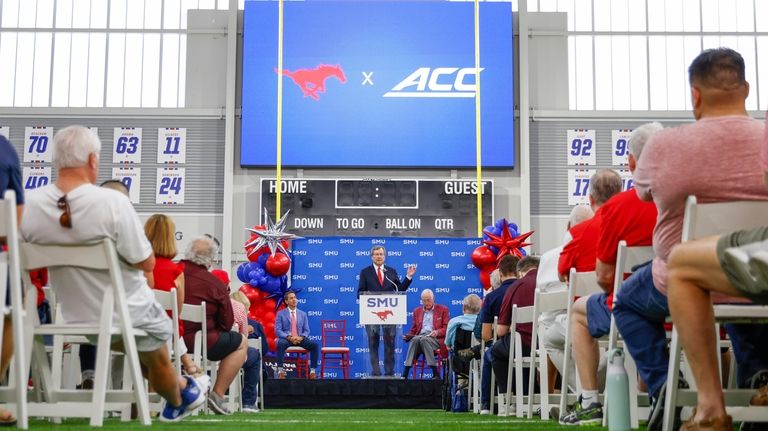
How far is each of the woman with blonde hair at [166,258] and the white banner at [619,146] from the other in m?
11.1

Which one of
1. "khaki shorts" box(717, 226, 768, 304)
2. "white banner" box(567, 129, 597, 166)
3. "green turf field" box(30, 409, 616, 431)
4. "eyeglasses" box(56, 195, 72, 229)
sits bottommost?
"green turf field" box(30, 409, 616, 431)

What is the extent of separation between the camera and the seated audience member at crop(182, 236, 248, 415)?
224 inches

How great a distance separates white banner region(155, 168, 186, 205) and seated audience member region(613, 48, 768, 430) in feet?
42.1

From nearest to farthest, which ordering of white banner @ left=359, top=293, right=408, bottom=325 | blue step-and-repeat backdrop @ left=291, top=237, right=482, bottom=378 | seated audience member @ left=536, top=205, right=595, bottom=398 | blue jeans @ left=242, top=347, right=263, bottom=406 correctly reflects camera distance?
seated audience member @ left=536, top=205, right=595, bottom=398, blue jeans @ left=242, top=347, right=263, bottom=406, white banner @ left=359, top=293, right=408, bottom=325, blue step-and-repeat backdrop @ left=291, top=237, right=482, bottom=378

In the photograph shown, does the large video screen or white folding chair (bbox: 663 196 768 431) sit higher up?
the large video screen

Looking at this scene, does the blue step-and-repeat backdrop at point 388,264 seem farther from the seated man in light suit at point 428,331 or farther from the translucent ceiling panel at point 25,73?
the translucent ceiling panel at point 25,73

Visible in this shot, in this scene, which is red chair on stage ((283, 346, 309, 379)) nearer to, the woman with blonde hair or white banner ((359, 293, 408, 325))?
white banner ((359, 293, 408, 325))

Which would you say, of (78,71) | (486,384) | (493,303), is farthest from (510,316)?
(78,71)

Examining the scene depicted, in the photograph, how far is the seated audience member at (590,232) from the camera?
431 centimetres

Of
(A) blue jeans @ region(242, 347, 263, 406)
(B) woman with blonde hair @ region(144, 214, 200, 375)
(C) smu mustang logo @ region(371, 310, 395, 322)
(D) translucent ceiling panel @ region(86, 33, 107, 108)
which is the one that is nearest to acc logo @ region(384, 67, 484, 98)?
(C) smu mustang logo @ region(371, 310, 395, 322)

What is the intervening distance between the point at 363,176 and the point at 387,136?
0.71m

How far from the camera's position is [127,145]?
602 inches

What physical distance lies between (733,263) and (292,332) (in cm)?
1070

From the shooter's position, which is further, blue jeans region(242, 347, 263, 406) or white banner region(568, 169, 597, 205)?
white banner region(568, 169, 597, 205)
